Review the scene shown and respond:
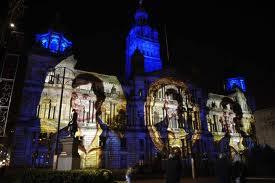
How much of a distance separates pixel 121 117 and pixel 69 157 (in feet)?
80.2

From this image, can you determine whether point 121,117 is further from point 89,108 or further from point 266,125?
point 266,125

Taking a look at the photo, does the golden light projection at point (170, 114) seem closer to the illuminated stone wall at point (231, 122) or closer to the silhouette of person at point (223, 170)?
the illuminated stone wall at point (231, 122)

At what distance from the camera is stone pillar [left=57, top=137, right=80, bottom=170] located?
16.7 metres

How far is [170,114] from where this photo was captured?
4556 cm

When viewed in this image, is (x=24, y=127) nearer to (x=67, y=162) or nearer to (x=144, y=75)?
(x=67, y=162)

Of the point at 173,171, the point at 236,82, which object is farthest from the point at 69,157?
the point at 236,82

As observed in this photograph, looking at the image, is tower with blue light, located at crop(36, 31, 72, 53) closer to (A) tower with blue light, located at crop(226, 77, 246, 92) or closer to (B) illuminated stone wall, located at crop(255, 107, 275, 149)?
(B) illuminated stone wall, located at crop(255, 107, 275, 149)

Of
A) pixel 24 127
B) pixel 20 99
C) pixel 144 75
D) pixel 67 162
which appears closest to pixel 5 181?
pixel 67 162

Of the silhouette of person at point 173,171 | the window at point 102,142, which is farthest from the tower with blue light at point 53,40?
the silhouette of person at point 173,171

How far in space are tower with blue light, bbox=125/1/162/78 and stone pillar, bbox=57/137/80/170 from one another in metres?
45.2

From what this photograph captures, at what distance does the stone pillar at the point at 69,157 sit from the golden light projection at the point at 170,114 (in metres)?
25.2

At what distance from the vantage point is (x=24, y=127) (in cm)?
3291

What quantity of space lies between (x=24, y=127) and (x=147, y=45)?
4153 cm

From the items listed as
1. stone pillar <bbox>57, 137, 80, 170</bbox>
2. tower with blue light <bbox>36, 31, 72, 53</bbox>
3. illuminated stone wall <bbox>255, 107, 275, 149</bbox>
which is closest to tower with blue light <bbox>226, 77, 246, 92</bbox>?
tower with blue light <bbox>36, 31, 72, 53</bbox>
